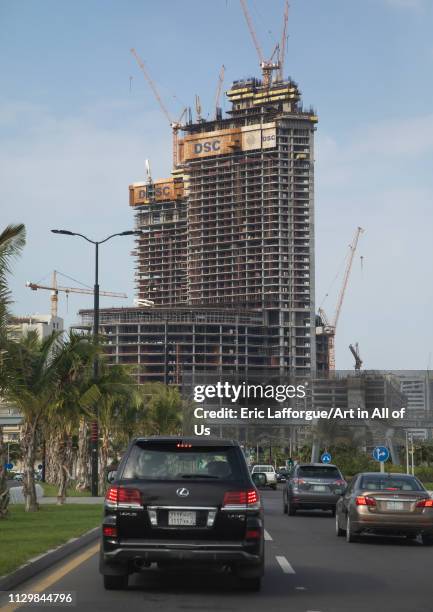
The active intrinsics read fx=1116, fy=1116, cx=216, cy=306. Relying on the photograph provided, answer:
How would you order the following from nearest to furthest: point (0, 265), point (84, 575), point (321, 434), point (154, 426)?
point (84, 575)
point (0, 265)
point (154, 426)
point (321, 434)

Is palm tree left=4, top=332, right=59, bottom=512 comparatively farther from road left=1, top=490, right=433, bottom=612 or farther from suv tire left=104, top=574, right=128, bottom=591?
suv tire left=104, top=574, right=128, bottom=591

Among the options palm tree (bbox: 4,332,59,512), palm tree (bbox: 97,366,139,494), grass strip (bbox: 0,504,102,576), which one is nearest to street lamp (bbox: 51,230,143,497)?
palm tree (bbox: 97,366,139,494)

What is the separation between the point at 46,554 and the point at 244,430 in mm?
141030

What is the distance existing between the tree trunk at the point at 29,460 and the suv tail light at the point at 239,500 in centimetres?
2004

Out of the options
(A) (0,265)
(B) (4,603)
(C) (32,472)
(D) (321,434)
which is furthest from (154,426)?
(B) (4,603)

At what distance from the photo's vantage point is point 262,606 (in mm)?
11688

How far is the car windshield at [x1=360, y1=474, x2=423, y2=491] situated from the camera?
72.8ft

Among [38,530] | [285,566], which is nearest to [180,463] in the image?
[285,566]

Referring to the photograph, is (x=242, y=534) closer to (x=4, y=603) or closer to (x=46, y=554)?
(x=4, y=603)

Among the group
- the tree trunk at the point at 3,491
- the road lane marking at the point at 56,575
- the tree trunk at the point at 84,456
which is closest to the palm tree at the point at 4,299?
the tree trunk at the point at 3,491

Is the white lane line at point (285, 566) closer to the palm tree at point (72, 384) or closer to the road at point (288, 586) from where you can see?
the road at point (288, 586)

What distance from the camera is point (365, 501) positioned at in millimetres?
21656

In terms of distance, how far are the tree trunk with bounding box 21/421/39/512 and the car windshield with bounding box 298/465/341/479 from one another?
814cm

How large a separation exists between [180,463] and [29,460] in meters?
20.9
